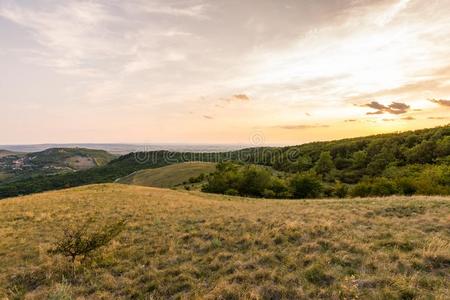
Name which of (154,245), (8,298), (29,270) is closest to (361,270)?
(154,245)

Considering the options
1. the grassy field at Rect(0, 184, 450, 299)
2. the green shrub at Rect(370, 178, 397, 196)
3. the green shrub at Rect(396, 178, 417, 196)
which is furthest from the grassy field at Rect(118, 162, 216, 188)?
the grassy field at Rect(0, 184, 450, 299)

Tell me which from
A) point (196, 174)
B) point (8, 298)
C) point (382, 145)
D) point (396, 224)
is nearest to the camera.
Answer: point (8, 298)

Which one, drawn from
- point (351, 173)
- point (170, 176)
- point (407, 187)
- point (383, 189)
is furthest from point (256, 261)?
point (170, 176)

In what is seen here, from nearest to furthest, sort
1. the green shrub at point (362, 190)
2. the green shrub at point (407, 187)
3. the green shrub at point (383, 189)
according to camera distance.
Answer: the green shrub at point (383, 189), the green shrub at point (407, 187), the green shrub at point (362, 190)

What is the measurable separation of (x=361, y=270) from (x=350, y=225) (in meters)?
5.09

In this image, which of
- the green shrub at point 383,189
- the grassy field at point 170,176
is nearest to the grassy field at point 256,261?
the green shrub at point 383,189

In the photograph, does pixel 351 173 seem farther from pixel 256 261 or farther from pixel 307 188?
pixel 256 261

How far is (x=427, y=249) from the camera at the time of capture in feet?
26.2

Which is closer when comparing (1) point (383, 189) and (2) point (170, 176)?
(1) point (383, 189)

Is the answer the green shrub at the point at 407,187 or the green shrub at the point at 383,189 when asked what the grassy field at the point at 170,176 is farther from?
the green shrub at the point at 407,187

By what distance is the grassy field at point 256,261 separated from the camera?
6.54 m

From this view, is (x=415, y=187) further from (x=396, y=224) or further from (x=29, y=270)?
(x=29, y=270)

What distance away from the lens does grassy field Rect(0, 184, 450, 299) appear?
6.54 m

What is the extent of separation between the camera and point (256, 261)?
27.6 ft
